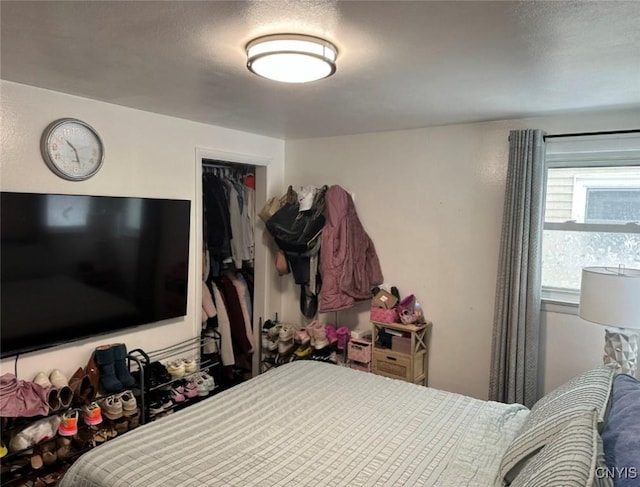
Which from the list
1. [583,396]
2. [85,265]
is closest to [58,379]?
[85,265]

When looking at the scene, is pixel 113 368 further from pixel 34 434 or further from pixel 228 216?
pixel 228 216

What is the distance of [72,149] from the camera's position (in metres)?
2.60

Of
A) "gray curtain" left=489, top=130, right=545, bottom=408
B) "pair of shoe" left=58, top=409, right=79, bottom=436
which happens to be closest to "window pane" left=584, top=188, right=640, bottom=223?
"gray curtain" left=489, top=130, right=545, bottom=408

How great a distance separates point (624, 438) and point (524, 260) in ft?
5.38

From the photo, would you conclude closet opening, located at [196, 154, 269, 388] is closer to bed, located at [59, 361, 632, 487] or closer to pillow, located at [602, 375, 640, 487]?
bed, located at [59, 361, 632, 487]

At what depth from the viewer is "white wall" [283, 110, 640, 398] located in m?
3.01

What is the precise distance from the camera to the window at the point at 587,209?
2.80m

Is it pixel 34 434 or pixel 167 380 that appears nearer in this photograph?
pixel 34 434

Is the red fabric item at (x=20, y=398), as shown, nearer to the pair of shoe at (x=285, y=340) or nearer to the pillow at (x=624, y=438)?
the pair of shoe at (x=285, y=340)

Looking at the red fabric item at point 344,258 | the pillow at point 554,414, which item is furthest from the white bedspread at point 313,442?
the red fabric item at point 344,258

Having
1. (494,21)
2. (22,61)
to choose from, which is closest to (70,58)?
(22,61)

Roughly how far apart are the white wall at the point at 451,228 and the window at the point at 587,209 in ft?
0.47

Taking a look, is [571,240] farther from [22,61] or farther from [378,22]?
[22,61]

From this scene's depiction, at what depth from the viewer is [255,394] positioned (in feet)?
7.91
